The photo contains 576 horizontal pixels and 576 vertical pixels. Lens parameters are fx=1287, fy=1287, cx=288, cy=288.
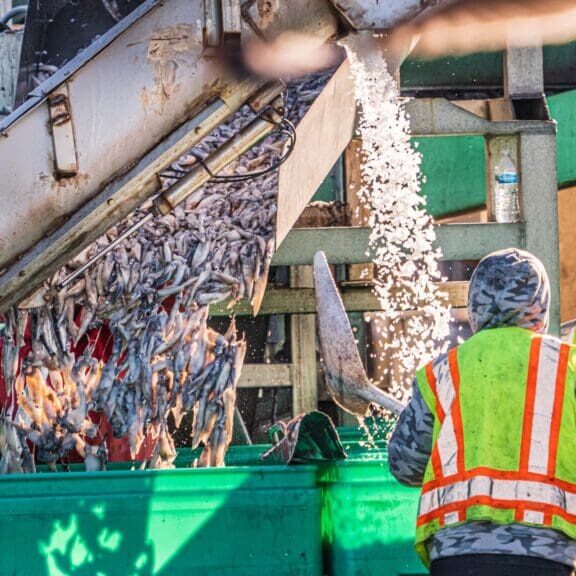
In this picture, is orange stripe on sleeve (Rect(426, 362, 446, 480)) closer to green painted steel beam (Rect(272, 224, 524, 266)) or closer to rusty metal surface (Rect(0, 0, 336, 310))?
rusty metal surface (Rect(0, 0, 336, 310))

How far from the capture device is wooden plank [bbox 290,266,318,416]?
602cm

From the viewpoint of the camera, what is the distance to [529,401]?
234cm

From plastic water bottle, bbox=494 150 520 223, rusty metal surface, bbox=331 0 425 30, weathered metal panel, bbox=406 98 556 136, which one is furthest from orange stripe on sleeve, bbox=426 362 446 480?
plastic water bottle, bbox=494 150 520 223

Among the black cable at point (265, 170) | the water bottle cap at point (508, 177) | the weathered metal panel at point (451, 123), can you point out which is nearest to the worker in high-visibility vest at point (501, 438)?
the black cable at point (265, 170)

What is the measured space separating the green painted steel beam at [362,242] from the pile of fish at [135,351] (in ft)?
2.31

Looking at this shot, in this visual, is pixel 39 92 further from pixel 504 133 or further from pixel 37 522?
pixel 504 133

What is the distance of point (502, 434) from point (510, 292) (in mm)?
275

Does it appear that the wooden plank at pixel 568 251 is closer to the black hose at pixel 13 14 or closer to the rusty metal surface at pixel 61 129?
the black hose at pixel 13 14

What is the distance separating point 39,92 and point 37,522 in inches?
47.9

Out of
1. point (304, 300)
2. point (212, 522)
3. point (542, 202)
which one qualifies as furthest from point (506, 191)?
point (212, 522)

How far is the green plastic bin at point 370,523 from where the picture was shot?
3303 millimetres

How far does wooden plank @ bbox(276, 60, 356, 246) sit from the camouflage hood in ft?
6.85

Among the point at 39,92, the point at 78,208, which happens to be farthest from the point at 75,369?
the point at 39,92

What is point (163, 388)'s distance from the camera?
421cm
